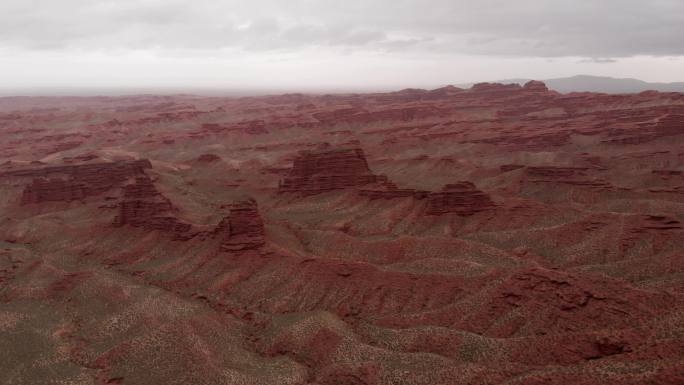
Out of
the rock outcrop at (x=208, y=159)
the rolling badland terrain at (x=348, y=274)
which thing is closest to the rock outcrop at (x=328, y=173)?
the rolling badland terrain at (x=348, y=274)

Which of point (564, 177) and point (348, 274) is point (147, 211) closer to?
point (348, 274)

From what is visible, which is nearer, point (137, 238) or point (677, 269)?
point (677, 269)

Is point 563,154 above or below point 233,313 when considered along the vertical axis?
above

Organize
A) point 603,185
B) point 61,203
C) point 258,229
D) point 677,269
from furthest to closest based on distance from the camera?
point 61,203
point 603,185
point 258,229
point 677,269

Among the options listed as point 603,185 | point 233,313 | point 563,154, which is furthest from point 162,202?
point 563,154

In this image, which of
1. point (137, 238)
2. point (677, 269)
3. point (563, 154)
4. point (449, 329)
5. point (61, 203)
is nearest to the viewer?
point (449, 329)

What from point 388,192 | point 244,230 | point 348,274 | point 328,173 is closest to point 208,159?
point 328,173

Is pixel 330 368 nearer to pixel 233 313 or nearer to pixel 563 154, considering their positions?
pixel 233 313

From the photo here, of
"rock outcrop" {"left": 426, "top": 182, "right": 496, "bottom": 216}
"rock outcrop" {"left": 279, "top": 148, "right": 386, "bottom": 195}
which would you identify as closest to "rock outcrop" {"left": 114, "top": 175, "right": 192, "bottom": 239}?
"rock outcrop" {"left": 279, "top": 148, "right": 386, "bottom": 195}
